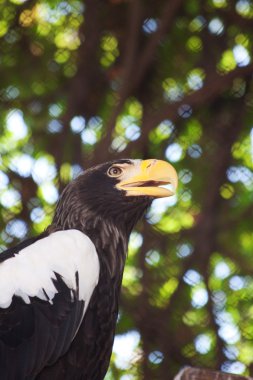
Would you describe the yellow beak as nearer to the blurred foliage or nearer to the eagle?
the eagle

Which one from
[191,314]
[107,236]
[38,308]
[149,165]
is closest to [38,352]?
[38,308]

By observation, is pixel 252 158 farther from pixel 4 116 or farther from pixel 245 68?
pixel 4 116

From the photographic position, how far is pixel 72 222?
437 cm

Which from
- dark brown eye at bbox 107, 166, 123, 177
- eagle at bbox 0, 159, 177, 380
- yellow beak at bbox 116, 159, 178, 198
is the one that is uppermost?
dark brown eye at bbox 107, 166, 123, 177

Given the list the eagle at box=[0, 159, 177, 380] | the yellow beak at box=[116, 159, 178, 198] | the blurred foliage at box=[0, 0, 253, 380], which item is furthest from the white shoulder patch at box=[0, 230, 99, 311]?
the blurred foliage at box=[0, 0, 253, 380]

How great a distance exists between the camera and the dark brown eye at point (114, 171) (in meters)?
4.52

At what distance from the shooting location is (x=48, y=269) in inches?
162

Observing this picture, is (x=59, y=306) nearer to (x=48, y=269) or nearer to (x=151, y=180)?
(x=48, y=269)

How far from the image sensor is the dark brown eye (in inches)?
178

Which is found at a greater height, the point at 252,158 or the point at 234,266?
the point at 252,158

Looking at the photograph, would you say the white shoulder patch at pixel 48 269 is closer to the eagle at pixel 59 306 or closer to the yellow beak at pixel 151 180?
the eagle at pixel 59 306

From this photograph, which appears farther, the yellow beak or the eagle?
the yellow beak

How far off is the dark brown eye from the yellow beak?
0.11 ft

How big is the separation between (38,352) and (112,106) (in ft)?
9.10
